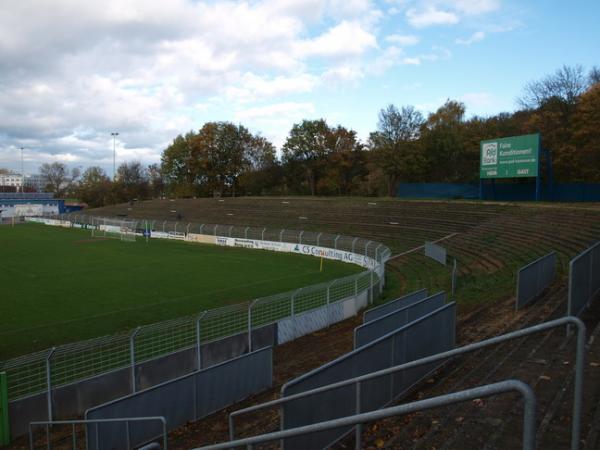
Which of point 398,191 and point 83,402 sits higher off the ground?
point 398,191

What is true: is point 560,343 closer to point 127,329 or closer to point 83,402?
point 83,402

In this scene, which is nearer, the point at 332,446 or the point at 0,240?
the point at 332,446

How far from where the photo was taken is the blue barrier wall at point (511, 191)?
136 ft

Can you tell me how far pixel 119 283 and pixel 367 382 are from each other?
822 inches

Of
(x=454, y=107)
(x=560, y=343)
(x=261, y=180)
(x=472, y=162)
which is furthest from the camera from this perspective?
(x=261, y=180)

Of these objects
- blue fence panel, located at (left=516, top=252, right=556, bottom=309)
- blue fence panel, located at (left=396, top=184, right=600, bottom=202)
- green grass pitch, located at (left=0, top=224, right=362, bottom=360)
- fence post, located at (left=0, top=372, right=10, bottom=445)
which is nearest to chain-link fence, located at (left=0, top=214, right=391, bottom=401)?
fence post, located at (left=0, top=372, right=10, bottom=445)

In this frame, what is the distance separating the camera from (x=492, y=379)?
22.5 feet

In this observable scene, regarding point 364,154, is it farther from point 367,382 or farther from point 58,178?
point 58,178

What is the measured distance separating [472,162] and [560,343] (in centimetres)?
5238

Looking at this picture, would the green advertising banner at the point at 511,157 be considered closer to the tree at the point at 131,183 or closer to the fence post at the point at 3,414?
the fence post at the point at 3,414

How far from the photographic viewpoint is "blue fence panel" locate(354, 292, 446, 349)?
9383 millimetres

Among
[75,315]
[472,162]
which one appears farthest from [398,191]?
[75,315]

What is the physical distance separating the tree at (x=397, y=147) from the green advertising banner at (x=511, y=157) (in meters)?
20.5

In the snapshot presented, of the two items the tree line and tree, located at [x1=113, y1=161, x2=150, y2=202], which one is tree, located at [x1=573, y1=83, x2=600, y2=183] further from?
tree, located at [x1=113, y1=161, x2=150, y2=202]
